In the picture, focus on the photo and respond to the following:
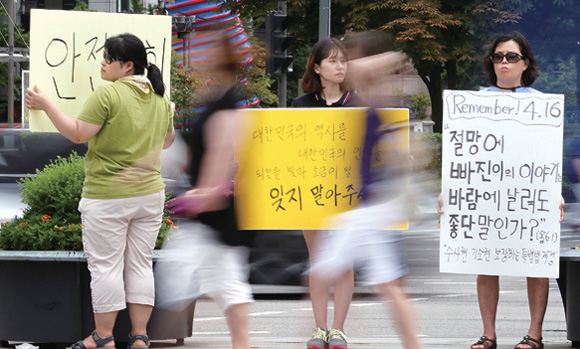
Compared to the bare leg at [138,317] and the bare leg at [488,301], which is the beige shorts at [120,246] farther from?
the bare leg at [488,301]

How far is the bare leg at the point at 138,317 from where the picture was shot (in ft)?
18.1

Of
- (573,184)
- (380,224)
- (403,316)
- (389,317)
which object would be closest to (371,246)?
(380,224)

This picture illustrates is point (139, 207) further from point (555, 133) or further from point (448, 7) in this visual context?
point (448, 7)

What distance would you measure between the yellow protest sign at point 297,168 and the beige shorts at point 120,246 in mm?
533

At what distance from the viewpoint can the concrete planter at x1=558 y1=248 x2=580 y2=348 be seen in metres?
5.89

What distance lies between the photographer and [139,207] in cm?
537

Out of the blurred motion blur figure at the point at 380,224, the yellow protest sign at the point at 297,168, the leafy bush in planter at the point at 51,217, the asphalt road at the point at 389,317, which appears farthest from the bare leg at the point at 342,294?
the leafy bush in planter at the point at 51,217

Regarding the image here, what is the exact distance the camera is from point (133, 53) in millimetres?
5465

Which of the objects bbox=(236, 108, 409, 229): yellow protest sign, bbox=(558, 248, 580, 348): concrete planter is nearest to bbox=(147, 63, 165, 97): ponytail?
bbox=(236, 108, 409, 229): yellow protest sign

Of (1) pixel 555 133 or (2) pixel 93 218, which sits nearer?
(2) pixel 93 218

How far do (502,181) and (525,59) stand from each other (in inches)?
26.8

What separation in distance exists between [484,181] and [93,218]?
2110 millimetres

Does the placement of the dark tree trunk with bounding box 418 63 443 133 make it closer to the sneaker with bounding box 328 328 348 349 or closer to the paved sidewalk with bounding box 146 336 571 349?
the paved sidewalk with bounding box 146 336 571 349

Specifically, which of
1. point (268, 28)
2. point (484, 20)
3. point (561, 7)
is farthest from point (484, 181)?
point (561, 7)
